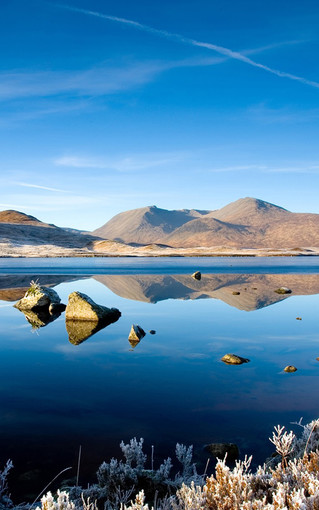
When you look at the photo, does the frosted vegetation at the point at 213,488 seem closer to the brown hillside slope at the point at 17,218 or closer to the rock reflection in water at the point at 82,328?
the rock reflection in water at the point at 82,328

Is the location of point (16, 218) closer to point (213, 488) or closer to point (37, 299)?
point (37, 299)

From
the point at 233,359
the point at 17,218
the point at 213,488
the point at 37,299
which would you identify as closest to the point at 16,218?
the point at 17,218

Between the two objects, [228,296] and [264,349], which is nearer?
[264,349]

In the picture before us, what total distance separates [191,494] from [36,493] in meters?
2.58

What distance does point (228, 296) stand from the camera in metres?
28.4

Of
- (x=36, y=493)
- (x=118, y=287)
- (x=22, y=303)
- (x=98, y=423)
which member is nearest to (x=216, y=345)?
(x=98, y=423)

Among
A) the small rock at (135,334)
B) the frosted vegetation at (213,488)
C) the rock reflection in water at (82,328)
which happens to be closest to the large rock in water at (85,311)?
the rock reflection in water at (82,328)

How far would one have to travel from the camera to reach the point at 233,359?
1202cm

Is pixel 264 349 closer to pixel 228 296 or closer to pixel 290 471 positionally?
pixel 290 471

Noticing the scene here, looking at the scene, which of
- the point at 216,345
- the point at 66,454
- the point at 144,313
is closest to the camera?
the point at 66,454

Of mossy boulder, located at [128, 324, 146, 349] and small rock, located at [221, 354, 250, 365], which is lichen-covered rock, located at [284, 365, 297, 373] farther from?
mossy boulder, located at [128, 324, 146, 349]

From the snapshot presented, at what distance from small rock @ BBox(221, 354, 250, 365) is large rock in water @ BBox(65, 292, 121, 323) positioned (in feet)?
27.3

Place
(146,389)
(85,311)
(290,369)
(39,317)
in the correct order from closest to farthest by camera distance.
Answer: (146,389) < (290,369) < (85,311) < (39,317)

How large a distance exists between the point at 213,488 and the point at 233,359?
7.88m
